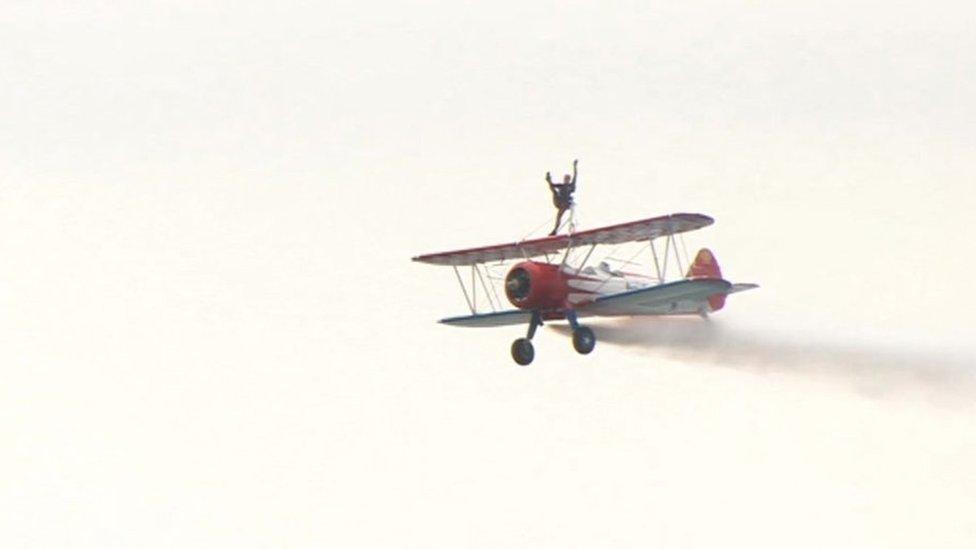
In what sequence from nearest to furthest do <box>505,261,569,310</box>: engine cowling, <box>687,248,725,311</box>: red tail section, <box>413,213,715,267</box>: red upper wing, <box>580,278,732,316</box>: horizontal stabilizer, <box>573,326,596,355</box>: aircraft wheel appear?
<box>580,278,732,316</box>: horizontal stabilizer < <box>413,213,715,267</box>: red upper wing < <box>573,326,596,355</box>: aircraft wheel < <box>505,261,569,310</box>: engine cowling < <box>687,248,725,311</box>: red tail section

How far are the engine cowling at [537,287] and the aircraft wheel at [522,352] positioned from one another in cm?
89

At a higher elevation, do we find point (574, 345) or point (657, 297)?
point (657, 297)

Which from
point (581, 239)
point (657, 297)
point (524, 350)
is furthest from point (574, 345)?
point (581, 239)

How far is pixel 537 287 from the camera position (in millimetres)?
98625

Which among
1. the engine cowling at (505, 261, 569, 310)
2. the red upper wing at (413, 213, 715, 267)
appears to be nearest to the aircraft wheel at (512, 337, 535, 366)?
the engine cowling at (505, 261, 569, 310)

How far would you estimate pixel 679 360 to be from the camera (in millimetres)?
103500

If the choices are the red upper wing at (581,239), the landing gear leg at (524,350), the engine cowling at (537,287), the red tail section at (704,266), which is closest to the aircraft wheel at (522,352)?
the landing gear leg at (524,350)

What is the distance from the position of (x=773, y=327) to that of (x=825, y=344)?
1.28 m

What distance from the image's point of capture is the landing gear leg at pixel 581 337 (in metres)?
98.1

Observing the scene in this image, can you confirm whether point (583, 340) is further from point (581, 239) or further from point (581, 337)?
point (581, 239)

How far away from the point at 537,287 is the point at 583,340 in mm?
1570

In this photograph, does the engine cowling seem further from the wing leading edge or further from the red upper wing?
the red upper wing

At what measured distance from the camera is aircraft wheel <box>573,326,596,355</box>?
9812 centimetres

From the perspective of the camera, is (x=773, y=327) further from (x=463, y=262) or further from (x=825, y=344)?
(x=463, y=262)
